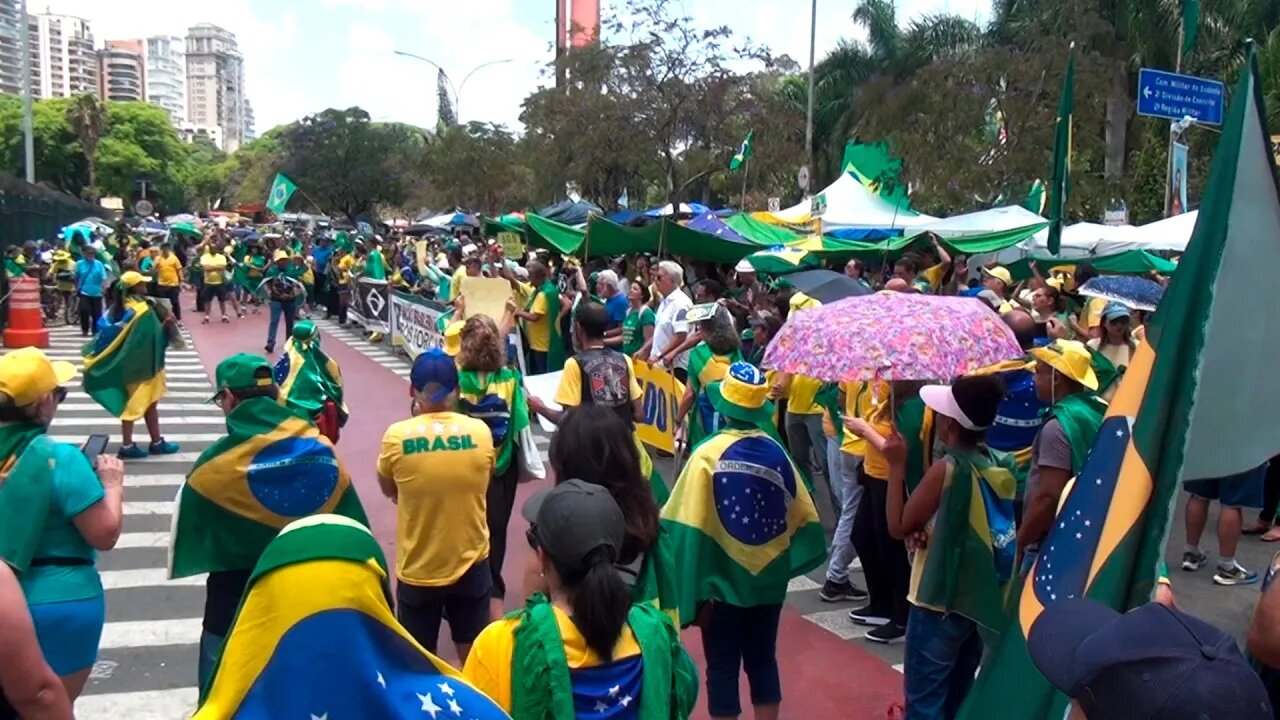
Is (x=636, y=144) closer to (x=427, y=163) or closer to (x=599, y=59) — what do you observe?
(x=599, y=59)

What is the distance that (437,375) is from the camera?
486cm

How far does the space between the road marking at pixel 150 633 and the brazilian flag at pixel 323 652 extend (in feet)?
14.8

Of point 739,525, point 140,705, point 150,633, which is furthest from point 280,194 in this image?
point 739,525

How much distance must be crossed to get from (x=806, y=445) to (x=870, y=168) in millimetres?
15076

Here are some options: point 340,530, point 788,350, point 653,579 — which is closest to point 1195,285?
point 653,579

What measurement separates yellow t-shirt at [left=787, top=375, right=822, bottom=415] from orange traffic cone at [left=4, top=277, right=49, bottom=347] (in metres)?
15.0

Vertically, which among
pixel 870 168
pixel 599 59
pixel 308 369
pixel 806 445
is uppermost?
pixel 599 59

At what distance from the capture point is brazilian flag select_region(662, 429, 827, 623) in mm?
4289

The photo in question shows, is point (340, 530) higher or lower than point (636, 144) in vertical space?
lower

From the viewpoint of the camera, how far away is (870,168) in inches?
877

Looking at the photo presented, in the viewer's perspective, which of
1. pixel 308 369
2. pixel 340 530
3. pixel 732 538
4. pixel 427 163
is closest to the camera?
pixel 340 530

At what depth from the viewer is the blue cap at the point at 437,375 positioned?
4855mm

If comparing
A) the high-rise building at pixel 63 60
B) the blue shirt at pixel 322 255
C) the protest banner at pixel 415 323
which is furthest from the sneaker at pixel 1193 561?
the high-rise building at pixel 63 60

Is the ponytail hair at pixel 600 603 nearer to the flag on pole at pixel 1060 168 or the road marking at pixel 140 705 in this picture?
the road marking at pixel 140 705
